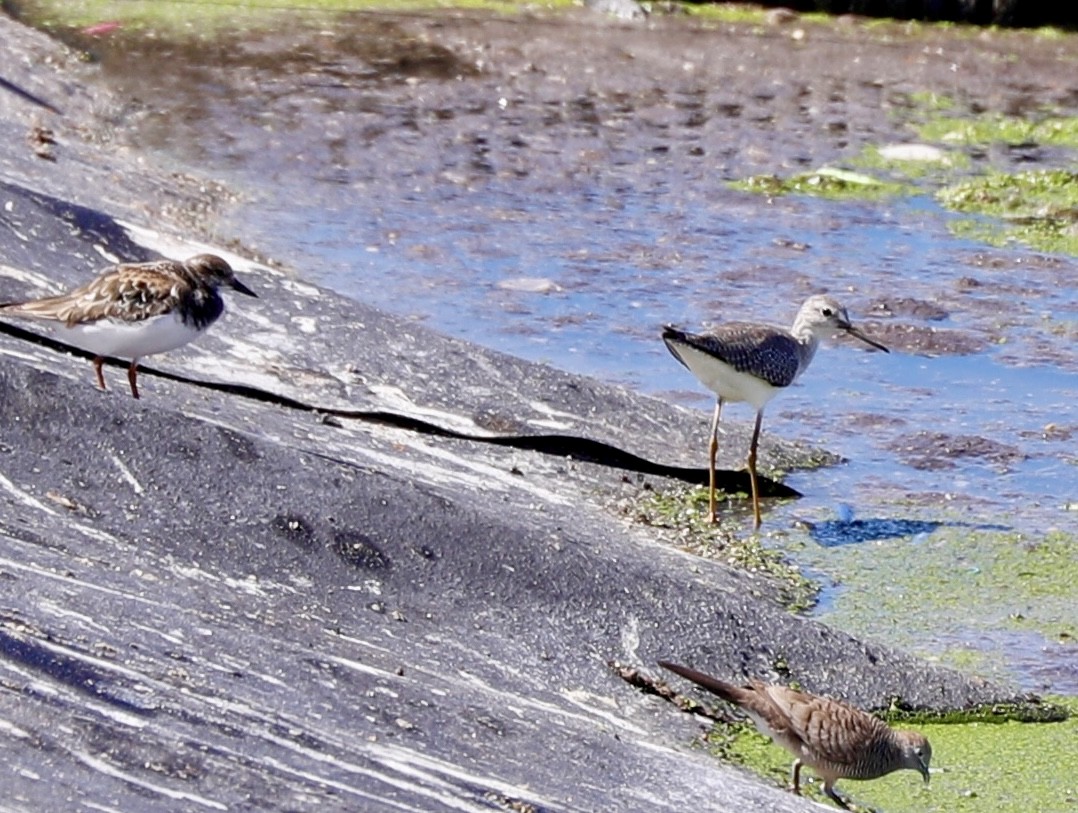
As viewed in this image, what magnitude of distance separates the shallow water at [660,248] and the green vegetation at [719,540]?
218 mm

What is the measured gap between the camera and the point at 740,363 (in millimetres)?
7469

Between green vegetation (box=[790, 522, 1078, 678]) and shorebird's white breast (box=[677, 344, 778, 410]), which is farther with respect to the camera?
shorebird's white breast (box=[677, 344, 778, 410])

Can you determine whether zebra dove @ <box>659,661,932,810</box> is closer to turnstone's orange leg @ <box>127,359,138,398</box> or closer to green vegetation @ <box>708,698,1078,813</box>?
green vegetation @ <box>708,698,1078,813</box>

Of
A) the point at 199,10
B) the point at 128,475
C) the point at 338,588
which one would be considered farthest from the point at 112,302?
the point at 199,10

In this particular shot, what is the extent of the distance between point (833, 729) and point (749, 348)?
2725 mm

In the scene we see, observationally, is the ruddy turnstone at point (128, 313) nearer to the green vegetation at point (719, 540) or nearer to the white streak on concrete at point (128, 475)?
the white streak on concrete at point (128, 475)

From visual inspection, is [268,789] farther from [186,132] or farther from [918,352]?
[186,132]

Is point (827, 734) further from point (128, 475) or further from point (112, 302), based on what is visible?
point (112, 302)

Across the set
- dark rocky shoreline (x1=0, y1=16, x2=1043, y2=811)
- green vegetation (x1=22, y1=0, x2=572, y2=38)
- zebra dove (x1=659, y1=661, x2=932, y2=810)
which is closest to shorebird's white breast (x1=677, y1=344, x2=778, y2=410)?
dark rocky shoreline (x1=0, y1=16, x2=1043, y2=811)

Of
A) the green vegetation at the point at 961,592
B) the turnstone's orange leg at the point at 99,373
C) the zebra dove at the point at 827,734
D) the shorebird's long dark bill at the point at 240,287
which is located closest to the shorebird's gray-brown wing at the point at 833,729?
the zebra dove at the point at 827,734

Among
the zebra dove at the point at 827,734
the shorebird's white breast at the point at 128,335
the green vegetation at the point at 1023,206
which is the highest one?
the shorebird's white breast at the point at 128,335

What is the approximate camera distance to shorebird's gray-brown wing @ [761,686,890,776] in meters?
5.01

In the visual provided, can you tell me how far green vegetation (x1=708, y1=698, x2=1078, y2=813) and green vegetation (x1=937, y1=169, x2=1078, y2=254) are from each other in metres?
5.62

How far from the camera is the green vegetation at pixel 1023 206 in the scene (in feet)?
36.3
